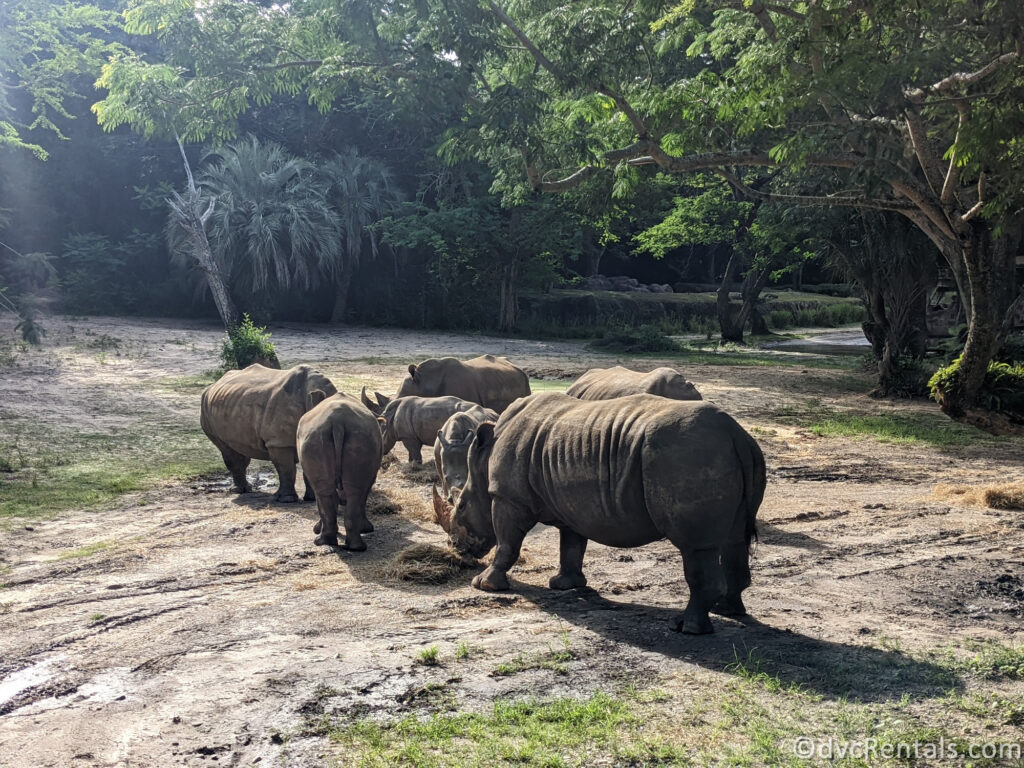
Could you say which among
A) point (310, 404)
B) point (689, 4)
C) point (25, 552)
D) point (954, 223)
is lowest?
point (25, 552)

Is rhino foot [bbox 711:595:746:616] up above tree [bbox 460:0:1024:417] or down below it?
below

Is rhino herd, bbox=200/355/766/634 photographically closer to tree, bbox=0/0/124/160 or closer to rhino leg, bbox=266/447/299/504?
rhino leg, bbox=266/447/299/504

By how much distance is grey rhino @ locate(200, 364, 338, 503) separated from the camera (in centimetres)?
1034

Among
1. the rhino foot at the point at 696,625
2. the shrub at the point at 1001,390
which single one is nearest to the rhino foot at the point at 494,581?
the rhino foot at the point at 696,625

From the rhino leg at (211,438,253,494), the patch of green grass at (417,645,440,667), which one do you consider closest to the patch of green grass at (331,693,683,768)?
the patch of green grass at (417,645,440,667)

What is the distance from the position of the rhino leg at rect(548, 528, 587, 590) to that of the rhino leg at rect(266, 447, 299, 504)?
415cm

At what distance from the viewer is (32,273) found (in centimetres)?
2969

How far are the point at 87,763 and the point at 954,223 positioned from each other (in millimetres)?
11452

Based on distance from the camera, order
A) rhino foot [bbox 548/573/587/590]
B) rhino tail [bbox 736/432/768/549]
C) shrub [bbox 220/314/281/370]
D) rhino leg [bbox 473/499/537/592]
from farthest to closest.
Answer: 1. shrub [bbox 220/314/281/370]
2. rhino foot [bbox 548/573/587/590]
3. rhino leg [bbox 473/499/537/592]
4. rhino tail [bbox 736/432/768/549]

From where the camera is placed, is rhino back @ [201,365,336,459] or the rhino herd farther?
rhino back @ [201,365,336,459]

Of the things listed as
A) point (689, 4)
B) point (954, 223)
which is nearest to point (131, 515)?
point (689, 4)

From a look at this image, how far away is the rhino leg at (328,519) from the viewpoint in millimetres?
8508

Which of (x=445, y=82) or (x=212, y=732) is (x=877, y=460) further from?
(x=445, y=82)

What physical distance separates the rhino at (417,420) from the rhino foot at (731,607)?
17.5 feet
